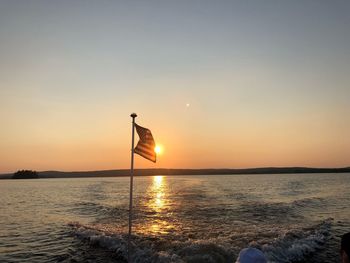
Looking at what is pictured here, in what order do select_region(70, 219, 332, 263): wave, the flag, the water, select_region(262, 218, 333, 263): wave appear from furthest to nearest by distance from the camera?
the water, select_region(262, 218, 333, 263): wave, select_region(70, 219, 332, 263): wave, the flag

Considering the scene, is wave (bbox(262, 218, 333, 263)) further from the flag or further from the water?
the flag

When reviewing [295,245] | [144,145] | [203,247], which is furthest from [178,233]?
[144,145]

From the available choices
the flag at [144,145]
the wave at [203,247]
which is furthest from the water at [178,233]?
the flag at [144,145]

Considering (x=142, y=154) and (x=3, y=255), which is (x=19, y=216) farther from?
(x=142, y=154)

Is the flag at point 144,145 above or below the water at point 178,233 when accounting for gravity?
above

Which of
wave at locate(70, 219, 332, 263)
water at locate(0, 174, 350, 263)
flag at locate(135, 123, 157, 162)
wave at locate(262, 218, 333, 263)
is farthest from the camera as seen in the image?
water at locate(0, 174, 350, 263)

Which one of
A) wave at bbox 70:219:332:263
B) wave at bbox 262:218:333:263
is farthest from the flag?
wave at bbox 262:218:333:263

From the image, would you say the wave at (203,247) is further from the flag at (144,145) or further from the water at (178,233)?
the flag at (144,145)

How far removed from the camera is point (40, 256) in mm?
15109

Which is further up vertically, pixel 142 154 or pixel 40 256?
pixel 142 154

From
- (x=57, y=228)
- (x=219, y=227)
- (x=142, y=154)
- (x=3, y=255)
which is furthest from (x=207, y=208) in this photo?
(x=142, y=154)

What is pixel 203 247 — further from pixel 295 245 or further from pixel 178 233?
pixel 295 245

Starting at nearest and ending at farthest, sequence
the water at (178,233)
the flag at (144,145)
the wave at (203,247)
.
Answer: the flag at (144,145) < the wave at (203,247) < the water at (178,233)

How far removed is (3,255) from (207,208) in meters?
15.8
